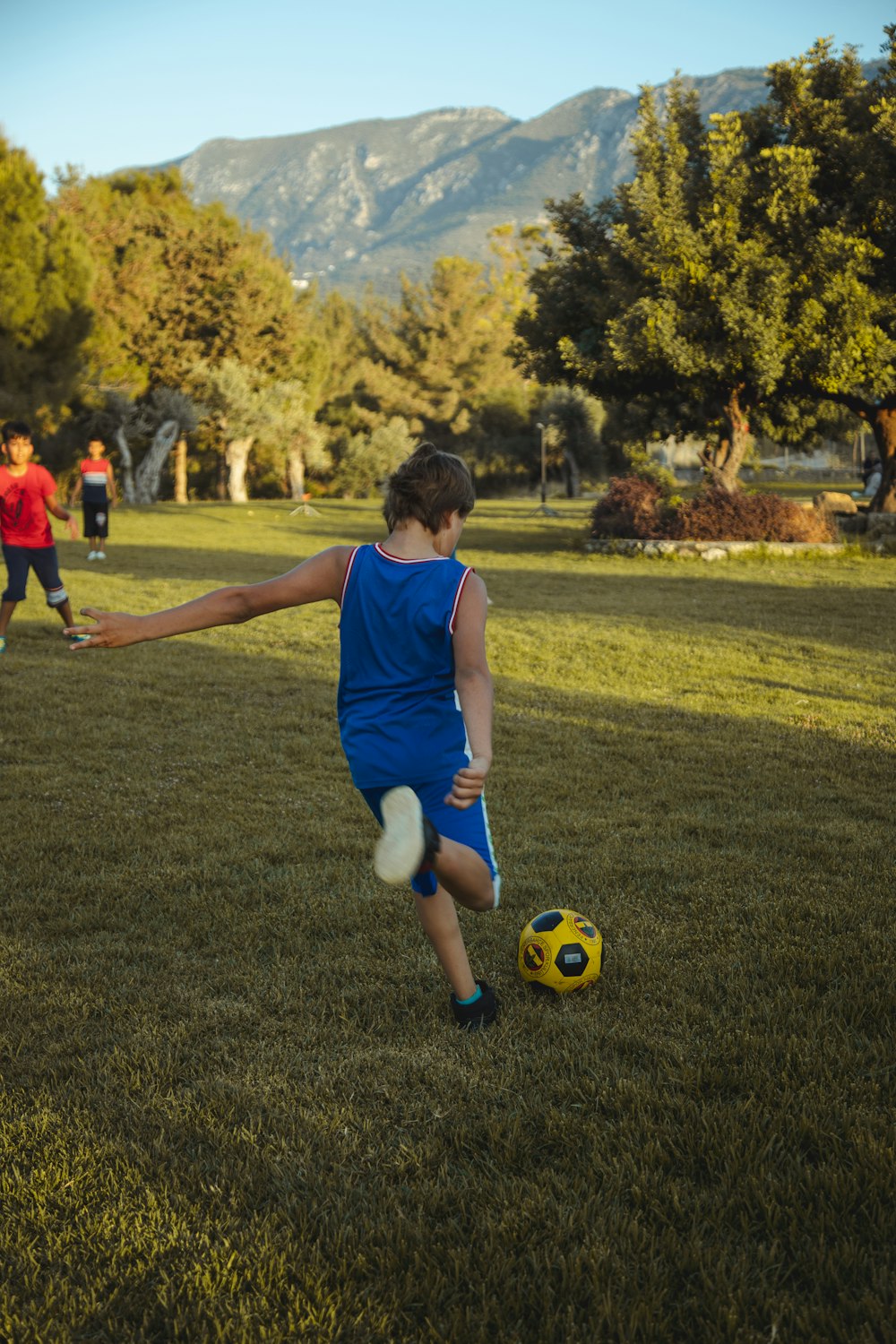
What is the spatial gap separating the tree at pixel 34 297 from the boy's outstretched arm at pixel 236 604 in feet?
91.4

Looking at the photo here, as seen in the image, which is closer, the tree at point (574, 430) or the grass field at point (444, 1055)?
the grass field at point (444, 1055)

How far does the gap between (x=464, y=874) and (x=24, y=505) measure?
28.2ft

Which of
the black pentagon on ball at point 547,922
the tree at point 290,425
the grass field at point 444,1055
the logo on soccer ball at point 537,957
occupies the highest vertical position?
the tree at point 290,425

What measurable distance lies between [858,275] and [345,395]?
4706 centimetres

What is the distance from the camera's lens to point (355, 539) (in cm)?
2702

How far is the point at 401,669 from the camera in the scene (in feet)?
10.5

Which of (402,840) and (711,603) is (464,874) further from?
(711,603)

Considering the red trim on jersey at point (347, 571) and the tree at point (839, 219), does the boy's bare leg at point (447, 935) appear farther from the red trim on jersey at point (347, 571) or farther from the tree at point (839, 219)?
the tree at point (839, 219)

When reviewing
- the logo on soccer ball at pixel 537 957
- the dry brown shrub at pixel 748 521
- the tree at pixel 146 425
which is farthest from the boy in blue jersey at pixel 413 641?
the tree at pixel 146 425

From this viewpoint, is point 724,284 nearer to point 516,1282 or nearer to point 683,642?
point 683,642

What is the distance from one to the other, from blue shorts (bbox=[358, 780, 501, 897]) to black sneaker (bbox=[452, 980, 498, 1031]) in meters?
0.50

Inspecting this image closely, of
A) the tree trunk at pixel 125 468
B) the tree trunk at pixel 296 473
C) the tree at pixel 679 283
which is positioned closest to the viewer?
the tree at pixel 679 283

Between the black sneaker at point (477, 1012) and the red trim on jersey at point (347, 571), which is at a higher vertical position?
the red trim on jersey at point (347, 571)

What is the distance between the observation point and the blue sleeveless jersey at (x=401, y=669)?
313cm
